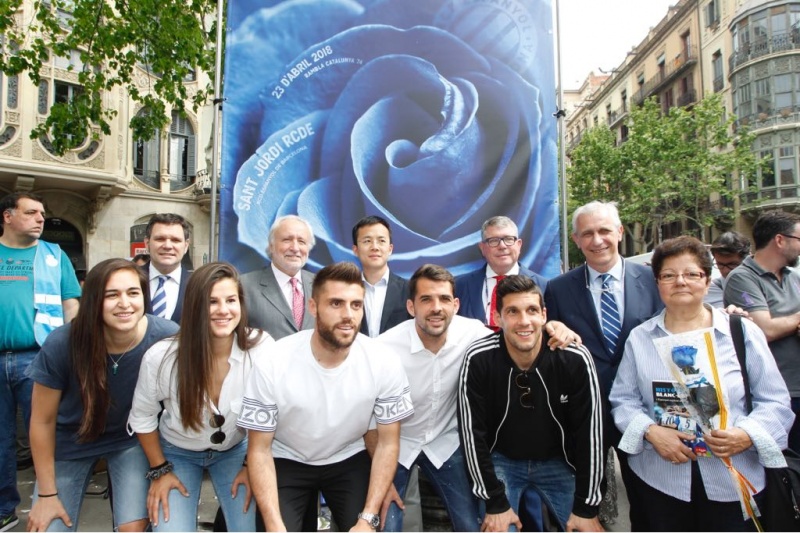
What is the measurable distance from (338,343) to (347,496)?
850 millimetres

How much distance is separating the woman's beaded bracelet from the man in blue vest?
4.78 ft

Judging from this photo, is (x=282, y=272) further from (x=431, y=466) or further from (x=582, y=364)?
(x=582, y=364)

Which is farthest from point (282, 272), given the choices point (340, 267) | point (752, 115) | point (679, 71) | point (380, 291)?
point (679, 71)

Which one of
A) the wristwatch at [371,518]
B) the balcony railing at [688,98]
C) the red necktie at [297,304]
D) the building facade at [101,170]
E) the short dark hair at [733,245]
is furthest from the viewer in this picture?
the balcony railing at [688,98]

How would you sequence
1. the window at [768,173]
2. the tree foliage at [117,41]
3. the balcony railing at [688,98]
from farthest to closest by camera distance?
the balcony railing at [688,98]
the window at [768,173]
the tree foliage at [117,41]

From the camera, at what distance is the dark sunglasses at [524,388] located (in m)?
2.79

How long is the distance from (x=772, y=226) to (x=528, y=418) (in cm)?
207

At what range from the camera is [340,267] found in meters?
2.73

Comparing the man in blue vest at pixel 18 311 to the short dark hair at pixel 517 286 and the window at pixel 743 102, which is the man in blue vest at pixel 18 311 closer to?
the short dark hair at pixel 517 286

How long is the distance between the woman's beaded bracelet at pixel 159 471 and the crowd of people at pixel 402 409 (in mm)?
11

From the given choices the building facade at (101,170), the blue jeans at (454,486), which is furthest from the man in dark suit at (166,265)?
the building facade at (101,170)

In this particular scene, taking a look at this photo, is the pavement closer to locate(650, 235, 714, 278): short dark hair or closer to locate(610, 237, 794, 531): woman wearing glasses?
locate(610, 237, 794, 531): woman wearing glasses

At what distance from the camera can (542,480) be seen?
115 inches

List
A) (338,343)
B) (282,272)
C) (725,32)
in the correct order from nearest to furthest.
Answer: (338,343), (282,272), (725,32)
